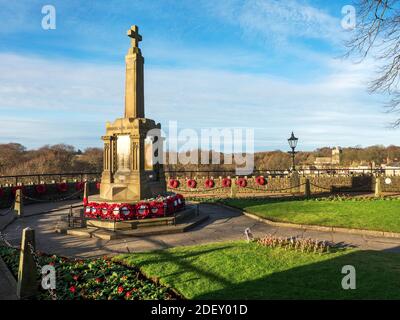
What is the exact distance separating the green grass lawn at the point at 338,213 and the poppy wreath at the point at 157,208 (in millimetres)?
4910

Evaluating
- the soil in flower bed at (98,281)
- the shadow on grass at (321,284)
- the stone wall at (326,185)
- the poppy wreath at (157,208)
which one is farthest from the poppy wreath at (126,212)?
the stone wall at (326,185)

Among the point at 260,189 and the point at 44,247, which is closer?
the point at 44,247

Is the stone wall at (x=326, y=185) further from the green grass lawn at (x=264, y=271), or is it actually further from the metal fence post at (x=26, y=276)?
the metal fence post at (x=26, y=276)

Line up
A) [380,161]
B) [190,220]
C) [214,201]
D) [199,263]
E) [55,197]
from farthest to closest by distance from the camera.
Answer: [380,161], [55,197], [214,201], [190,220], [199,263]

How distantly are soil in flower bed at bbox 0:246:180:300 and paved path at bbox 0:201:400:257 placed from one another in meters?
1.39

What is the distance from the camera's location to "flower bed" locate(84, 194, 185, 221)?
13555mm

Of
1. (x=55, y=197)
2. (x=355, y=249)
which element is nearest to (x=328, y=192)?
(x=355, y=249)

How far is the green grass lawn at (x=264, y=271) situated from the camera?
6.62m

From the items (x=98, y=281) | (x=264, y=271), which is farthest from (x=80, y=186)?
(x=264, y=271)

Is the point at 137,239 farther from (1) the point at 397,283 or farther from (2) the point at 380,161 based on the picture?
(2) the point at 380,161

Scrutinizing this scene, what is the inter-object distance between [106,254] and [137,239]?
85.7 inches

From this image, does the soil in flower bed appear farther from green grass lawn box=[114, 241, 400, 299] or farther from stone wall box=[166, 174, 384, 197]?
stone wall box=[166, 174, 384, 197]

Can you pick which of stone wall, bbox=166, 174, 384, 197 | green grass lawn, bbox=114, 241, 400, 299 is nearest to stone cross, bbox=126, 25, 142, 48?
green grass lawn, bbox=114, 241, 400, 299
